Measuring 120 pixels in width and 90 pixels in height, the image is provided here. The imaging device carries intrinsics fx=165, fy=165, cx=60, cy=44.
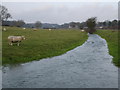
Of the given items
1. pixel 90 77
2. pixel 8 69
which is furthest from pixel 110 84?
pixel 8 69

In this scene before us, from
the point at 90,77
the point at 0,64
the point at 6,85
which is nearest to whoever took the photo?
the point at 6,85

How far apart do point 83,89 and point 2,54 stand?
523 inches

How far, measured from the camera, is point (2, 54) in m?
20.5

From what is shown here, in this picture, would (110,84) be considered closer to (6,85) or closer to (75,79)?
(75,79)

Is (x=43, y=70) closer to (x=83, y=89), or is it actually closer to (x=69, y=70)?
(x=69, y=70)

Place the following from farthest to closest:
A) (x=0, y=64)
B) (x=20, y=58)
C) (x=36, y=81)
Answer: (x=20, y=58), (x=0, y=64), (x=36, y=81)

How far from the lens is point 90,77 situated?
42.8 feet

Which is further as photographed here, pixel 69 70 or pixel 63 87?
pixel 69 70

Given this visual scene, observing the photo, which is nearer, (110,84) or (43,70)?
(110,84)

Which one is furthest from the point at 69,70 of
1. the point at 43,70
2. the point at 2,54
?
the point at 2,54

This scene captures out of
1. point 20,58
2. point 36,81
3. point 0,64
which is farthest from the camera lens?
point 20,58

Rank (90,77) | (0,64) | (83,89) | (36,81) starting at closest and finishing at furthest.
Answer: (83,89) → (36,81) → (90,77) → (0,64)

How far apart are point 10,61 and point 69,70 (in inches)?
282

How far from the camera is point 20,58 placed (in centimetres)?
1970
